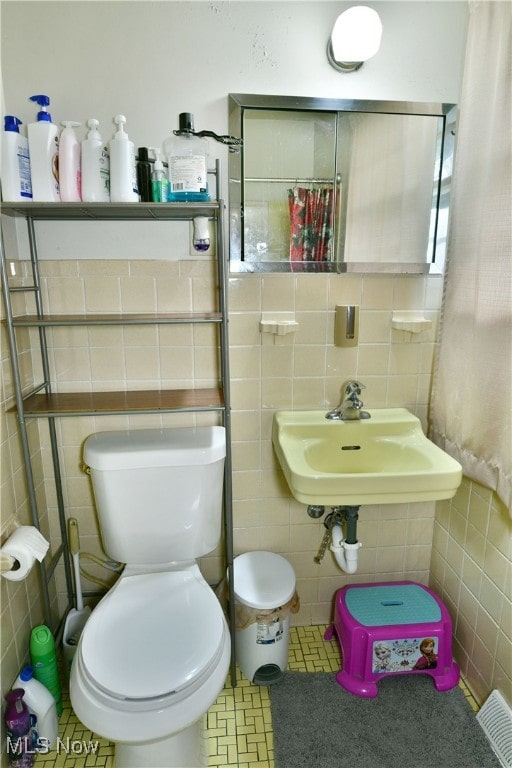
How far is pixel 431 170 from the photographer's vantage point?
1.57 metres

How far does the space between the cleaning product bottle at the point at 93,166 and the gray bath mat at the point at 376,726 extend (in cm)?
164

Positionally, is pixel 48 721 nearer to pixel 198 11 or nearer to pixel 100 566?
pixel 100 566

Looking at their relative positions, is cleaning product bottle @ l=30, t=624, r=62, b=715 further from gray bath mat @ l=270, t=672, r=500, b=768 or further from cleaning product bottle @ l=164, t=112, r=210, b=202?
cleaning product bottle @ l=164, t=112, r=210, b=202

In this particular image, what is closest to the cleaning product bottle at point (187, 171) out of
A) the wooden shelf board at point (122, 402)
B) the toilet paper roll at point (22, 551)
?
the wooden shelf board at point (122, 402)

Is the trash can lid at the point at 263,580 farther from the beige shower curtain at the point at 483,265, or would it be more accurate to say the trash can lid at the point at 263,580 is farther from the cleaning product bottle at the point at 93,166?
A: the cleaning product bottle at the point at 93,166

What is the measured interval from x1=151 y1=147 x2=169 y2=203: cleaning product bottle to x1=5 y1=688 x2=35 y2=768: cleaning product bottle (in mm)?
1437

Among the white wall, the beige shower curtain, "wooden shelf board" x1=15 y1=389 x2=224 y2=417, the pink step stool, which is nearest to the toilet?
"wooden shelf board" x1=15 y1=389 x2=224 y2=417

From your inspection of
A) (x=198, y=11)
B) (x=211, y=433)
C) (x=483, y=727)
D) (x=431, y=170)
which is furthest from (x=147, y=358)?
(x=483, y=727)

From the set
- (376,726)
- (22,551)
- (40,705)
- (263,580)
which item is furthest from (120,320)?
(376,726)

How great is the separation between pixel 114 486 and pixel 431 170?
57.3 inches

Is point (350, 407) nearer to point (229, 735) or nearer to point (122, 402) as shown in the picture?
point (122, 402)

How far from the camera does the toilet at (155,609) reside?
1.08 m

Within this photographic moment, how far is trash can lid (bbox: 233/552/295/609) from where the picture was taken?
1524mm

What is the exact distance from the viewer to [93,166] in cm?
127
